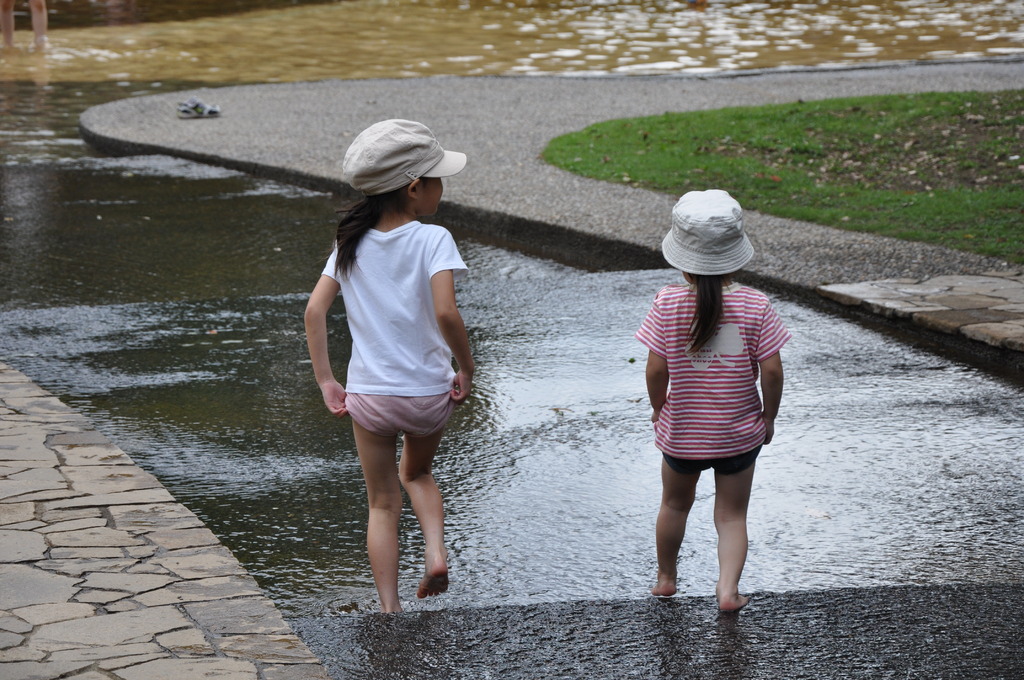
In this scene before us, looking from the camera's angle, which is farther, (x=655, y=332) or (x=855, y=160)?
(x=855, y=160)

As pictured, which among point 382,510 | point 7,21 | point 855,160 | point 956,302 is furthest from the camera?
point 7,21

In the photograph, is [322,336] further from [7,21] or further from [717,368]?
[7,21]

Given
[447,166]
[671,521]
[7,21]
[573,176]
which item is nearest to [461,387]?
[447,166]

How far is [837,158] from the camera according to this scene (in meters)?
10.9

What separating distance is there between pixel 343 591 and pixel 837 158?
26.7 ft

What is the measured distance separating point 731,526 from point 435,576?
0.88 m

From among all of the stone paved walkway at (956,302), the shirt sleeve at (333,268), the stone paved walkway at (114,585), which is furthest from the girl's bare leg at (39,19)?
the shirt sleeve at (333,268)

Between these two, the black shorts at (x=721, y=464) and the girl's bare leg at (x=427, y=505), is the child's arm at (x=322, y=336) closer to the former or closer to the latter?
the girl's bare leg at (x=427, y=505)

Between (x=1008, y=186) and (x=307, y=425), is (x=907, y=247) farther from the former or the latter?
(x=307, y=425)

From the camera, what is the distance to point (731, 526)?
3.62 meters

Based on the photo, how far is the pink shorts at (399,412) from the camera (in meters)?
3.52

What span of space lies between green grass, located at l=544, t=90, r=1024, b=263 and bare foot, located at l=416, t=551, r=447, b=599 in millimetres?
5417

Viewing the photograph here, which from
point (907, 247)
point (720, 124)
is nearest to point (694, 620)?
point (907, 247)

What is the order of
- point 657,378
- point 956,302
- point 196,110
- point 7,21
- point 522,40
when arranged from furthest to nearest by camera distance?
point 522,40 < point 7,21 < point 196,110 < point 956,302 < point 657,378
